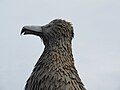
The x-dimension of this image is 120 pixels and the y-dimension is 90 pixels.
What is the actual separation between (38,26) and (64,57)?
0.82 meters

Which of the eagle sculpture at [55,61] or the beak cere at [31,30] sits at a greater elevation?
the beak cere at [31,30]

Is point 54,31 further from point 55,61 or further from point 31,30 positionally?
point 55,61

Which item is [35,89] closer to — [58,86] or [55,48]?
[58,86]

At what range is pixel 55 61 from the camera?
5.55m

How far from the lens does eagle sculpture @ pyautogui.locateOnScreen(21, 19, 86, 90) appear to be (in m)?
5.37

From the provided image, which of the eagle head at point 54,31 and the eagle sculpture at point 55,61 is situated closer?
the eagle sculpture at point 55,61

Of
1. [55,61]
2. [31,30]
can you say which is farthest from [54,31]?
[55,61]

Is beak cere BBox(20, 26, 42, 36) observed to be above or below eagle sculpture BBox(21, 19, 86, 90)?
above

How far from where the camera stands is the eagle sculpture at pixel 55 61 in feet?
17.6

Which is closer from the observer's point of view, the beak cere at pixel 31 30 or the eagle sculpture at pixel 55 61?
the eagle sculpture at pixel 55 61

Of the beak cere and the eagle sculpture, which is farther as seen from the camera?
the beak cere

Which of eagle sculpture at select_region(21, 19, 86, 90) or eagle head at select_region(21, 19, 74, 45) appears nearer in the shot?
eagle sculpture at select_region(21, 19, 86, 90)

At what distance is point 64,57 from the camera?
566 cm

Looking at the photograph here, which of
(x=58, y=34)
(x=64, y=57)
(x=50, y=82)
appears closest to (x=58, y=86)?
(x=50, y=82)
